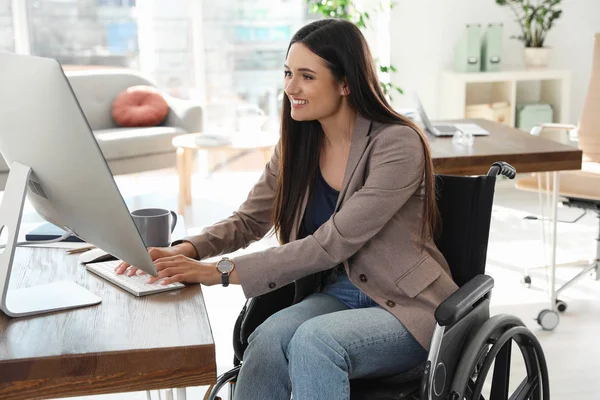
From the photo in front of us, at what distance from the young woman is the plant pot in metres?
4.02

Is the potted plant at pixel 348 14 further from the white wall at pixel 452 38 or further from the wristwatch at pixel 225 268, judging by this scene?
the wristwatch at pixel 225 268

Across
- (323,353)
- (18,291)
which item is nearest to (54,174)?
(18,291)

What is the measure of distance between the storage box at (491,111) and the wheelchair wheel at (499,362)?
3789 millimetres

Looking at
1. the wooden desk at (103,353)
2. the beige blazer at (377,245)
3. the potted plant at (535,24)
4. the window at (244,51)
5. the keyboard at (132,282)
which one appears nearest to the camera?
the wooden desk at (103,353)

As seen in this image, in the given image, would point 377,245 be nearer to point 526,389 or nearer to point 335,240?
point 335,240

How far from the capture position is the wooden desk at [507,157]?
2.82 metres

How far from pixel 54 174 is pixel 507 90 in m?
4.67

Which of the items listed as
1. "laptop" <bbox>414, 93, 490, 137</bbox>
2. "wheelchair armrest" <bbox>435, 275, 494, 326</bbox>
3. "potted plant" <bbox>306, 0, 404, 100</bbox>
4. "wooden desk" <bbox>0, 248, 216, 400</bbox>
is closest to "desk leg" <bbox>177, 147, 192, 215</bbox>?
"potted plant" <bbox>306, 0, 404, 100</bbox>

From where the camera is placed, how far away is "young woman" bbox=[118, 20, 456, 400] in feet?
5.41

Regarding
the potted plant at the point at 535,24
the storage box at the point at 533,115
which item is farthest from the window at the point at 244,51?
the storage box at the point at 533,115

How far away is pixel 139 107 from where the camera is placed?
5352 mm

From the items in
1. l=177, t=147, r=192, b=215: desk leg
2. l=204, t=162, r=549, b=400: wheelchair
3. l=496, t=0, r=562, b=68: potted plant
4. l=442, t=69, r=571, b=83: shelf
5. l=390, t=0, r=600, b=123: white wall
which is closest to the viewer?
l=204, t=162, r=549, b=400: wheelchair

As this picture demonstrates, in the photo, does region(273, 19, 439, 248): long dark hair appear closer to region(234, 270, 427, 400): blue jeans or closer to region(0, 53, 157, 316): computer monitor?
region(234, 270, 427, 400): blue jeans

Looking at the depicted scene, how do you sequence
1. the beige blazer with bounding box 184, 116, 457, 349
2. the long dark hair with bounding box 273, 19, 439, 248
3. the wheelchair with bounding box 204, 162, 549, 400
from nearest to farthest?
the wheelchair with bounding box 204, 162, 549, 400, the beige blazer with bounding box 184, 116, 457, 349, the long dark hair with bounding box 273, 19, 439, 248
